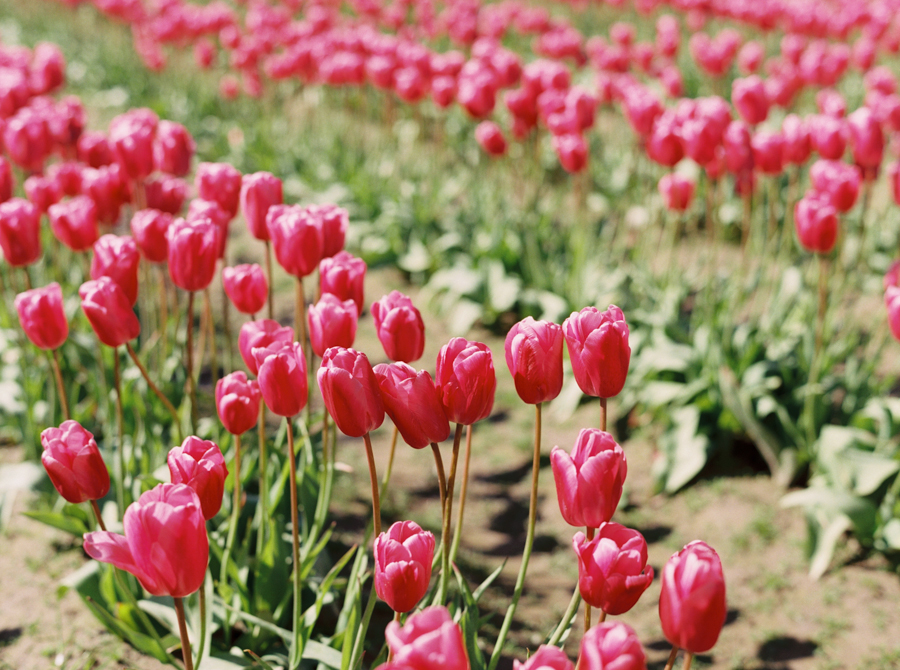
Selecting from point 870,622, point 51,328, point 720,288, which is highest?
Answer: point 51,328

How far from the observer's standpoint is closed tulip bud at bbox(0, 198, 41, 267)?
97.3 inches

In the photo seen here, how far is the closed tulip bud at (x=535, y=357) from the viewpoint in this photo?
1.54 m

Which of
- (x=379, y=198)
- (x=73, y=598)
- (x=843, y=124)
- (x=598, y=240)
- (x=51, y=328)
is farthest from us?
(x=379, y=198)

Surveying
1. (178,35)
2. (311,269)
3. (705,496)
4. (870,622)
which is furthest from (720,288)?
(178,35)

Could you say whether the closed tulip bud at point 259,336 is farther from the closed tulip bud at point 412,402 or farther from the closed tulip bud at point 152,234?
the closed tulip bud at point 152,234

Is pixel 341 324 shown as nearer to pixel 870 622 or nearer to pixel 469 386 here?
pixel 469 386

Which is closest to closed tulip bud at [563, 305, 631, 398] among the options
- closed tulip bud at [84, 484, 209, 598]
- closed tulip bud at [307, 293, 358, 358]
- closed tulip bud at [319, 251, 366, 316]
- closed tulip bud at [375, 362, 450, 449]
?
closed tulip bud at [375, 362, 450, 449]

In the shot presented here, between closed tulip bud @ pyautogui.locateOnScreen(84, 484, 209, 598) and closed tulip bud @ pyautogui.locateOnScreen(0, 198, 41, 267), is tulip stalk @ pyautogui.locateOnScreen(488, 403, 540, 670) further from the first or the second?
closed tulip bud @ pyautogui.locateOnScreen(0, 198, 41, 267)

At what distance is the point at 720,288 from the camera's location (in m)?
4.71

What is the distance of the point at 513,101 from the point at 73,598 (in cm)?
334

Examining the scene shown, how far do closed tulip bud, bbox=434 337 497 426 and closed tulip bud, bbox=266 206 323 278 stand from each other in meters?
0.75

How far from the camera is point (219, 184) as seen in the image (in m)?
2.63

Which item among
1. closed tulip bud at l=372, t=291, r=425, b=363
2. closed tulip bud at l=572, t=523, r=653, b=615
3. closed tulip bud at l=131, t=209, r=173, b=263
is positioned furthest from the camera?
closed tulip bud at l=131, t=209, r=173, b=263

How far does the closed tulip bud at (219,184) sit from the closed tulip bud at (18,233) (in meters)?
0.52
